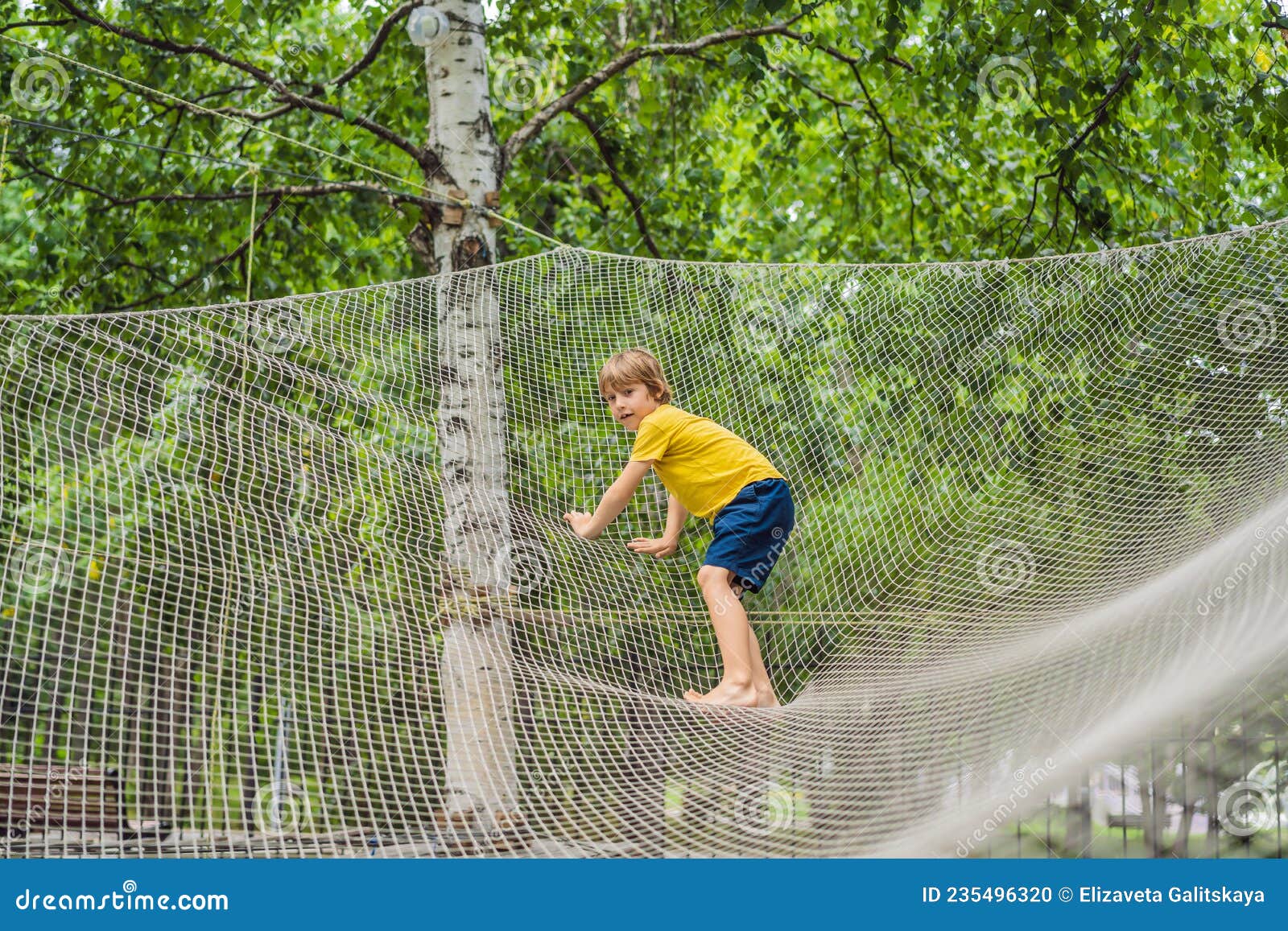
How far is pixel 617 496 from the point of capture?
2.59 metres

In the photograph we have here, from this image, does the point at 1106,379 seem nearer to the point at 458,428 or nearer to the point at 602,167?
the point at 458,428

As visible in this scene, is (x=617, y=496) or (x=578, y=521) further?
(x=578, y=521)

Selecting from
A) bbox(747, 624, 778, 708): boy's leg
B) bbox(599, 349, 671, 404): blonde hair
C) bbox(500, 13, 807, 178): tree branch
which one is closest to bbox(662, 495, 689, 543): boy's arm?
bbox(599, 349, 671, 404): blonde hair

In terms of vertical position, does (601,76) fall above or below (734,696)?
above

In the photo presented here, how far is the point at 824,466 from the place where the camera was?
11.0ft

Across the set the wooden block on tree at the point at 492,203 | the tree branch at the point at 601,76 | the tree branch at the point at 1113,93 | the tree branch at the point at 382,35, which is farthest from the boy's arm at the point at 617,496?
the tree branch at the point at 1113,93

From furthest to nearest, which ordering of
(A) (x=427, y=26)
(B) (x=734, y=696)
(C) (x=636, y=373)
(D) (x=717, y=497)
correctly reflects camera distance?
(A) (x=427, y=26)
(C) (x=636, y=373)
(D) (x=717, y=497)
(B) (x=734, y=696)

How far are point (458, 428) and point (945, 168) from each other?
9.86 feet

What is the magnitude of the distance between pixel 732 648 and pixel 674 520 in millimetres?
480

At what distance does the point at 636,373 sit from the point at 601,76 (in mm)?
1085

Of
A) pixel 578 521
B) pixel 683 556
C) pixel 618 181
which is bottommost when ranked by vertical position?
pixel 578 521

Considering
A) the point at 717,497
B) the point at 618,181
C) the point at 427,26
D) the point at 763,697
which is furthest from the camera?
the point at 618,181

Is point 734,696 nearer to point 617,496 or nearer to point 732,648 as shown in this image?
point 732,648

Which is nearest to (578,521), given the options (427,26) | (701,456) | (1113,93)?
(701,456)
